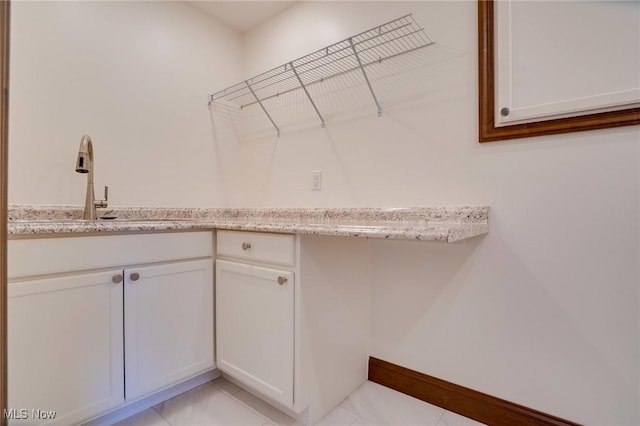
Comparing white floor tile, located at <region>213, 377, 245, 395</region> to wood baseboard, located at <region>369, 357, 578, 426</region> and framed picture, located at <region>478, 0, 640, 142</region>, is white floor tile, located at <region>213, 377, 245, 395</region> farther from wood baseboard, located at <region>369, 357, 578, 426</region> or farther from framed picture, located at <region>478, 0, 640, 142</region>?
framed picture, located at <region>478, 0, 640, 142</region>

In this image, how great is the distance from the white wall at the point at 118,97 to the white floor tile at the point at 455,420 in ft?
5.60

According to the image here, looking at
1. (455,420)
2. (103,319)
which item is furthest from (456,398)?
(103,319)

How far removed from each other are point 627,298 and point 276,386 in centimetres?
124

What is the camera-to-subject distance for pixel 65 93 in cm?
145

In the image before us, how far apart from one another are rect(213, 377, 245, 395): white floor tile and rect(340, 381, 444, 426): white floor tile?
1.69 ft

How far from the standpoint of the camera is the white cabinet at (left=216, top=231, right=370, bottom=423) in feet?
3.80

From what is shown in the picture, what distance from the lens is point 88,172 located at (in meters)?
1.40

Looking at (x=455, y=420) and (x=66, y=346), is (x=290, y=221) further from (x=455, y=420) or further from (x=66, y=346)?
(x=455, y=420)

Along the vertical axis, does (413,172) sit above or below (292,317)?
above

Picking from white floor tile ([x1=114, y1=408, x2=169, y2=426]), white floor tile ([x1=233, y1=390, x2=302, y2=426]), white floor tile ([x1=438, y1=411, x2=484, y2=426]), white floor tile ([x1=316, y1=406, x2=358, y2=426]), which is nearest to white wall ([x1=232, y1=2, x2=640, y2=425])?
white floor tile ([x1=438, y1=411, x2=484, y2=426])

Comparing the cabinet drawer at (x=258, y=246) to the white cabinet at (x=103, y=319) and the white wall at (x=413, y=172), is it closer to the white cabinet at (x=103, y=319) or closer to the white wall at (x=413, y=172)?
the white cabinet at (x=103, y=319)

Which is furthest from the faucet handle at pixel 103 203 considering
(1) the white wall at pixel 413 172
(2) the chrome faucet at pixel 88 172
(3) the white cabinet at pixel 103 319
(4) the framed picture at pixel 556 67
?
(4) the framed picture at pixel 556 67

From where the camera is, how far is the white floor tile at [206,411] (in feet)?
4.04

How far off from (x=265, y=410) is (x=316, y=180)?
1145 mm
